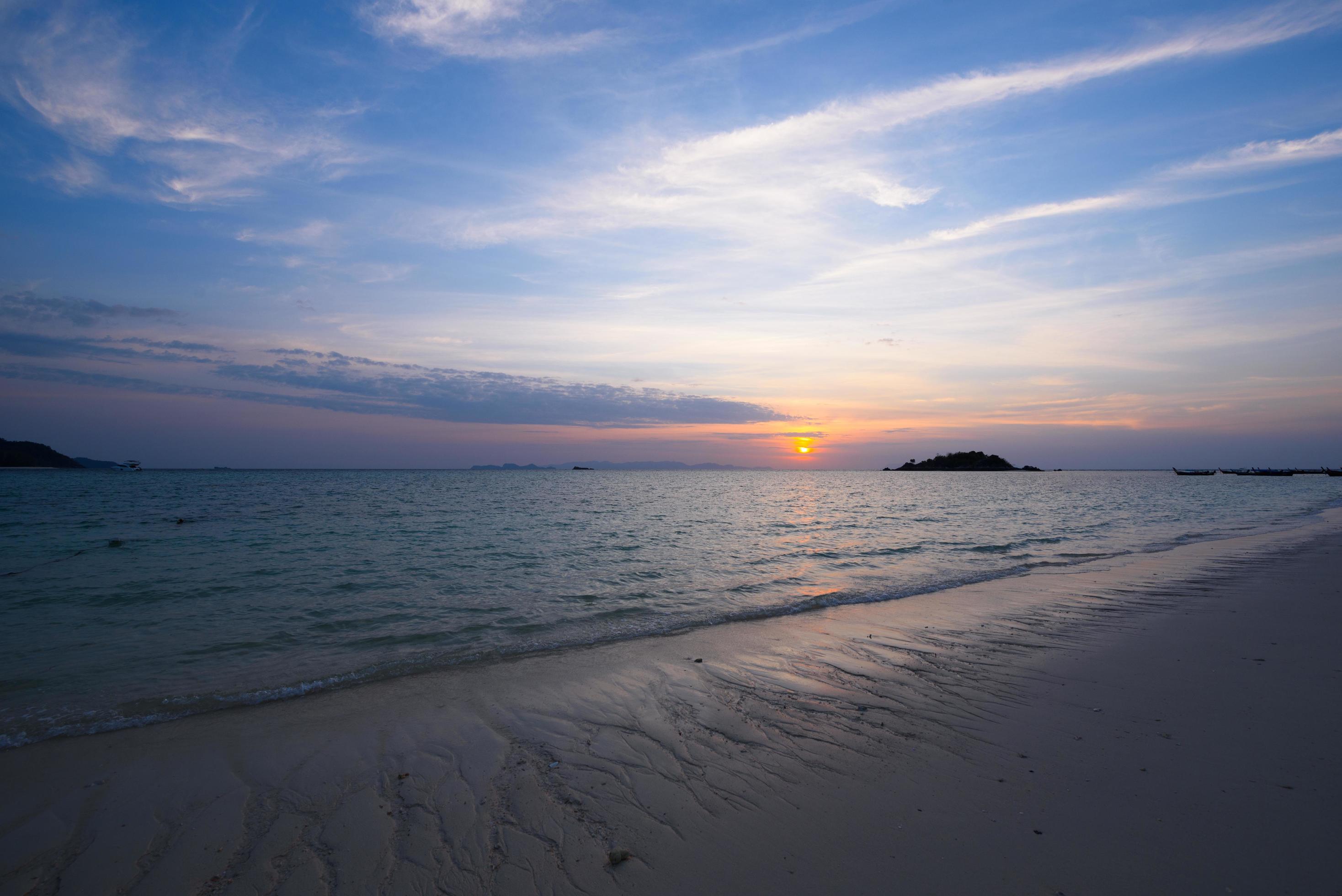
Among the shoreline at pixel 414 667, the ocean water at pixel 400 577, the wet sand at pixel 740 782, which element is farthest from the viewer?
the ocean water at pixel 400 577

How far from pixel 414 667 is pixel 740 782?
5.84m

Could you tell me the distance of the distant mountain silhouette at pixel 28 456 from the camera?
14625 centimetres

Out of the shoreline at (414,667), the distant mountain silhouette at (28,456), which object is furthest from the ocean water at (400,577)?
the distant mountain silhouette at (28,456)

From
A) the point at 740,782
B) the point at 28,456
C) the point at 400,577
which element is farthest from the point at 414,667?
the point at 28,456

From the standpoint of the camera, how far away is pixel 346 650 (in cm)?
960

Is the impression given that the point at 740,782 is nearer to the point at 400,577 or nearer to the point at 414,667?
the point at 414,667

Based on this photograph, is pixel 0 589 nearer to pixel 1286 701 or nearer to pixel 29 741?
pixel 29 741

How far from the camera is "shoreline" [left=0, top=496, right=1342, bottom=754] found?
22.0 feet

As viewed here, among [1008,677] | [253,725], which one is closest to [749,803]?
[1008,677]

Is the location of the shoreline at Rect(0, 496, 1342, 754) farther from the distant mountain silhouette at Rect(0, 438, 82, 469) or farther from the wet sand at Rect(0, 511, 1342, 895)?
the distant mountain silhouette at Rect(0, 438, 82, 469)

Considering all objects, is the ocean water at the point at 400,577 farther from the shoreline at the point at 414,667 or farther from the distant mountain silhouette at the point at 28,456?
the distant mountain silhouette at the point at 28,456

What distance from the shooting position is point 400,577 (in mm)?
15766

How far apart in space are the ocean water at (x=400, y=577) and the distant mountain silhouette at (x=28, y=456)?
16135 centimetres

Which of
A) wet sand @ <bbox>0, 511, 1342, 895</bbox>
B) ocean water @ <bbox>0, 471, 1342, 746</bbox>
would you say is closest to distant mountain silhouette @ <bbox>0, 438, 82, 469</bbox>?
ocean water @ <bbox>0, 471, 1342, 746</bbox>
